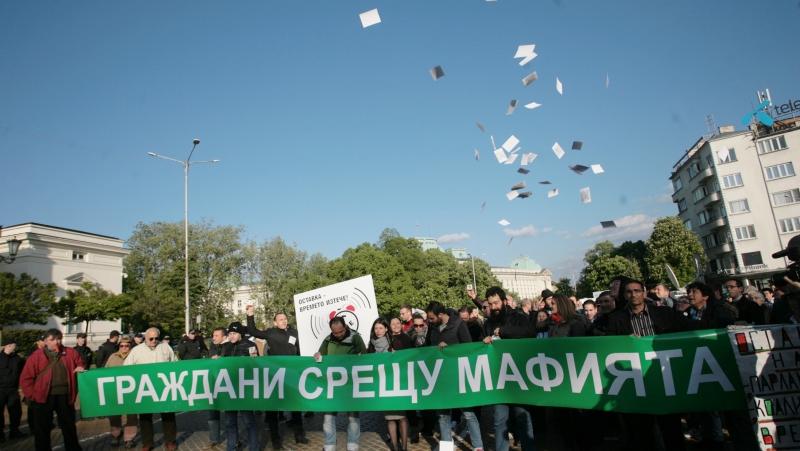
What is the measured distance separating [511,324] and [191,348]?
377 inches

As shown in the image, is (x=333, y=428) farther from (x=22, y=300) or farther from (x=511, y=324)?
(x=22, y=300)

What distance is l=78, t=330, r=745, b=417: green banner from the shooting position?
5.48 meters

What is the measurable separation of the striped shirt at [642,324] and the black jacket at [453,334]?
7.10 ft

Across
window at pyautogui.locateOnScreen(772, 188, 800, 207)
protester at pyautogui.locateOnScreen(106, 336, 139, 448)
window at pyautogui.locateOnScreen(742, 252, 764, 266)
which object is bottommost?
protester at pyautogui.locateOnScreen(106, 336, 139, 448)

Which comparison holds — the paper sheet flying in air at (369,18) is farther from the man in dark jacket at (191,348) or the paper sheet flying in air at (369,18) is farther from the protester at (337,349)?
the man in dark jacket at (191,348)

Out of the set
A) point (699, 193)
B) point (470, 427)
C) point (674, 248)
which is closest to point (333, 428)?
point (470, 427)

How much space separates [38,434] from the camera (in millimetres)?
8039

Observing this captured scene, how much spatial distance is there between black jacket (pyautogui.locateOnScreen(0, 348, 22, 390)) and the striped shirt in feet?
40.5

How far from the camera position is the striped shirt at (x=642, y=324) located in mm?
5875

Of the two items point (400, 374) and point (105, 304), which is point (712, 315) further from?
point (105, 304)

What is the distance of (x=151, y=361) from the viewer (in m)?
8.83

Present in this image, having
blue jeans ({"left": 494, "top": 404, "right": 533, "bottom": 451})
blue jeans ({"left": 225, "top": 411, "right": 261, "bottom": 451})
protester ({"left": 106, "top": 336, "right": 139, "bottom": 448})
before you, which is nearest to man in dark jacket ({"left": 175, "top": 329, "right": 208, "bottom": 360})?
protester ({"left": 106, "top": 336, "right": 139, "bottom": 448})

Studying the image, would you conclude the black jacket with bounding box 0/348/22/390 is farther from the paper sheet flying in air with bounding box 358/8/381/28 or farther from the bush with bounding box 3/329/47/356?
the bush with bounding box 3/329/47/356

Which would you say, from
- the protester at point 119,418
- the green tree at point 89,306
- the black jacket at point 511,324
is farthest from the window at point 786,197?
the protester at point 119,418
